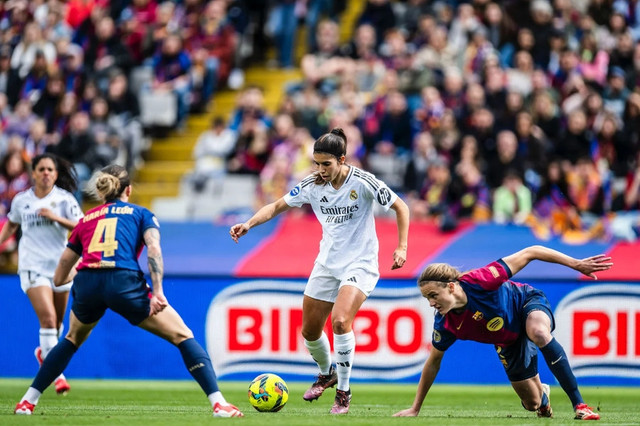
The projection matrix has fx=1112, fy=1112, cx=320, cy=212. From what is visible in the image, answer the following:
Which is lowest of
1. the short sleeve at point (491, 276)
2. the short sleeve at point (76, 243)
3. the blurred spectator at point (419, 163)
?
Result: the short sleeve at point (491, 276)

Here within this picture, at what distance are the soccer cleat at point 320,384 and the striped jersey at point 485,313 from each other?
1.81 metres

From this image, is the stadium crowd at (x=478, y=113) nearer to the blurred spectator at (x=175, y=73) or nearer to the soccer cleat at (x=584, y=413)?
the blurred spectator at (x=175, y=73)

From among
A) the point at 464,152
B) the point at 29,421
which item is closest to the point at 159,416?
the point at 29,421

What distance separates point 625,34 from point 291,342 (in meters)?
8.09

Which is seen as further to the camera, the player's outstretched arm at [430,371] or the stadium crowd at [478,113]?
the stadium crowd at [478,113]

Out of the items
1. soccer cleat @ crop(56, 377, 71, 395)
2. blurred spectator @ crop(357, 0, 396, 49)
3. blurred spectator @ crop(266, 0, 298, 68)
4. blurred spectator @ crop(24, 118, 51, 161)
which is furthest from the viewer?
blurred spectator @ crop(266, 0, 298, 68)

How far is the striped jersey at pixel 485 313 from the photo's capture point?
898 cm

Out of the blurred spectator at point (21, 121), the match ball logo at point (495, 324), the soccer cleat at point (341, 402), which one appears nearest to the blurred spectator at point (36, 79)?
the blurred spectator at point (21, 121)

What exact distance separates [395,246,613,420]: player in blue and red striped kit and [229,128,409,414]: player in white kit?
0.77 m

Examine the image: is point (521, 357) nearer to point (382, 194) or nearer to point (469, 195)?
point (382, 194)

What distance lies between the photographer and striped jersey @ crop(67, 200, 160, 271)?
348 inches

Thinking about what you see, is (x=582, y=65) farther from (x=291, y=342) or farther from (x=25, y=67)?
(x=25, y=67)

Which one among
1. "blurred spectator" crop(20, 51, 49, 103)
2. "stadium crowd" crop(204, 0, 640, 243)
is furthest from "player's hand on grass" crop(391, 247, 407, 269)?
"blurred spectator" crop(20, 51, 49, 103)

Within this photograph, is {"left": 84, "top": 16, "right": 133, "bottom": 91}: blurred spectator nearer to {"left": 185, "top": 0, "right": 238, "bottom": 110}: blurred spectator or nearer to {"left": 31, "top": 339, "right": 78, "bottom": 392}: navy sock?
{"left": 185, "top": 0, "right": 238, "bottom": 110}: blurred spectator
